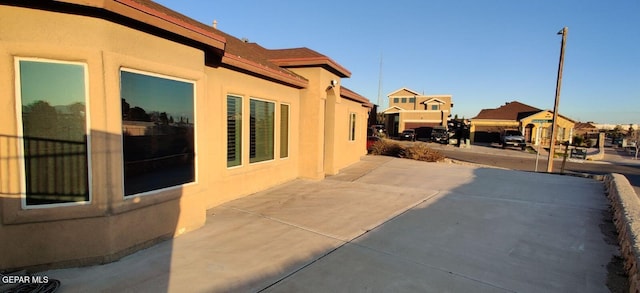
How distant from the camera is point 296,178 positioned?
34.4 feet

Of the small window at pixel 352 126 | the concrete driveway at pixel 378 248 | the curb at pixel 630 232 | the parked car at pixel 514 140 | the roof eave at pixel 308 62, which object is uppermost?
the roof eave at pixel 308 62

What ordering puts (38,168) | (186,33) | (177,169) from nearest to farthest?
1. (38,168)
2. (186,33)
3. (177,169)

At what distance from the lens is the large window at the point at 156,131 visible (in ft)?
14.1

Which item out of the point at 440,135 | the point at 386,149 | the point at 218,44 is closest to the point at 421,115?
the point at 440,135

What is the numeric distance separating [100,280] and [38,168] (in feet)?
5.12

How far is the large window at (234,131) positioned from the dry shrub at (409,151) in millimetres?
12498

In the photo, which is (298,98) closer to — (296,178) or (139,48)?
(296,178)

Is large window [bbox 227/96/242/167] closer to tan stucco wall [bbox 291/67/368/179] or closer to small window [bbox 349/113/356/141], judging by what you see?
tan stucco wall [bbox 291/67/368/179]

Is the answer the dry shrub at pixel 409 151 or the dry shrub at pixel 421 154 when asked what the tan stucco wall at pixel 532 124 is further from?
the dry shrub at pixel 421 154

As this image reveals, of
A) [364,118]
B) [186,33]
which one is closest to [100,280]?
[186,33]

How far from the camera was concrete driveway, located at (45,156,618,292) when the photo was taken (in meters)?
3.69

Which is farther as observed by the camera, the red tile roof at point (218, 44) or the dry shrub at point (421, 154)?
the dry shrub at point (421, 154)

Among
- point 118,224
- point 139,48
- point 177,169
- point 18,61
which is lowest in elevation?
point 118,224

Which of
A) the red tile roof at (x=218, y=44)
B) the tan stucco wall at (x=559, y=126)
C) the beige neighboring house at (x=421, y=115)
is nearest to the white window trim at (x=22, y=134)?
the red tile roof at (x=218, y=44)
